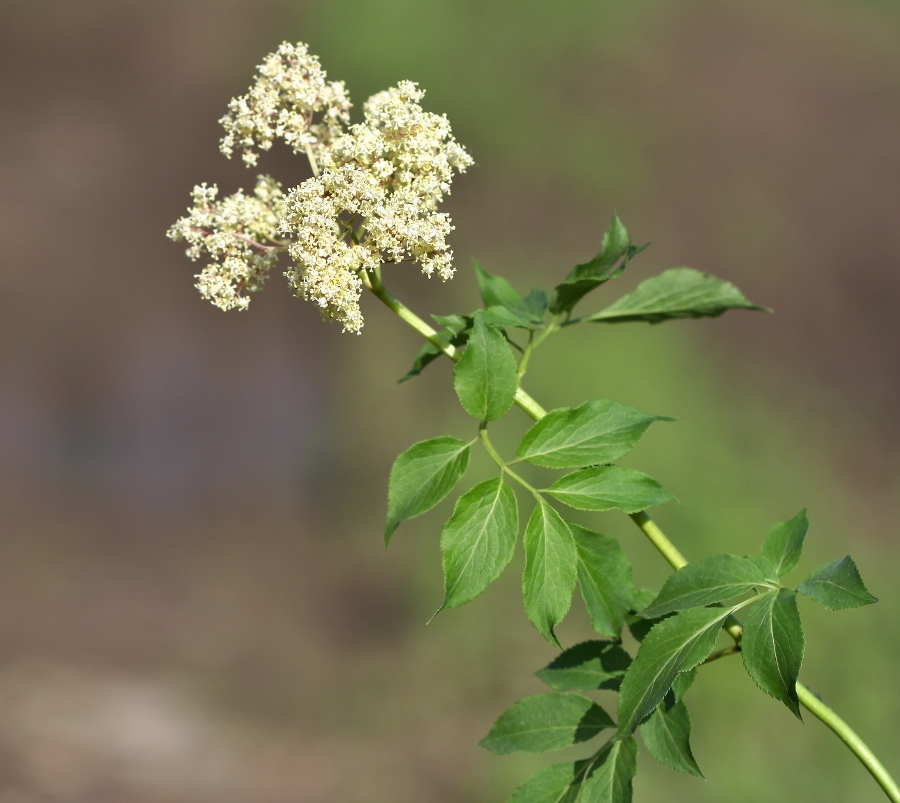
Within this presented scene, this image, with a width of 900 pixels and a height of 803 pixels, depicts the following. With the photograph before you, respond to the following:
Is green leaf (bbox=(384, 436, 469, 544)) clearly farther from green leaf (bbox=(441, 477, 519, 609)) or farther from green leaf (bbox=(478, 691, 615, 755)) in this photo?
green leaf (bbox=(478, 691, 615, 755))

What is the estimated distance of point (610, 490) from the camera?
99cm

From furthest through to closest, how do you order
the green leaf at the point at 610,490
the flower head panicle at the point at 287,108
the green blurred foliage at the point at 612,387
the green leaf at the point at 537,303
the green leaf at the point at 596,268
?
1. the green blurred foliage at the point at 612,387
2. the green leaf at the point at 537,303
3. the green leaf at the point at 596,268
4. the flower head panicle at the point at 287,108
5. the green leaf at the point at 610,490

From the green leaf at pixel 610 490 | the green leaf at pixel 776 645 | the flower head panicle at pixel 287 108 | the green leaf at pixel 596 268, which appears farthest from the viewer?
the green leaf at pixel 596 268

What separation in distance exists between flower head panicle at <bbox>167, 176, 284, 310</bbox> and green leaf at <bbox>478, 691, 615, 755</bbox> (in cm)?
66

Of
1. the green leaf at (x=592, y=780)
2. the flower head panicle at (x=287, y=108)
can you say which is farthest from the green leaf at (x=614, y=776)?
the flower head panicle at (x=287, y=108)

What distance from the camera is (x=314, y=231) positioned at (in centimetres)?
93

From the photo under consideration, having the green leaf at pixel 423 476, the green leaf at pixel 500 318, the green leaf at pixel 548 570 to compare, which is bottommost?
the green leaf at pixel 548 570

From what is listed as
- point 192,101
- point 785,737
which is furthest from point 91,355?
point 785,737

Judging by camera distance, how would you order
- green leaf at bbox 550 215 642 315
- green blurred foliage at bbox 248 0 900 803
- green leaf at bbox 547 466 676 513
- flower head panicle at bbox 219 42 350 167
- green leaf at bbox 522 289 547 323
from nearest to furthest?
green leaf at bbox 547 466 676 513, flower head panicle at bbox 219 42 350 167, green leaf at bbox 550 215 642 315, green leaf at bbox 522 289 547 323, green blurred foliage at bbox 248 0 900 803

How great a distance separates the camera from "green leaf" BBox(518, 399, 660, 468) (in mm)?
1011

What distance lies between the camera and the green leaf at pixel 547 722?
45.7 inches

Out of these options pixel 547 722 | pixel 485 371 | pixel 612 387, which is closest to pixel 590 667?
pixel 547 722

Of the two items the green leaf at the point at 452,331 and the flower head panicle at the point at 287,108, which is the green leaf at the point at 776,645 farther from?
the flower head panicle at the point at 287,108

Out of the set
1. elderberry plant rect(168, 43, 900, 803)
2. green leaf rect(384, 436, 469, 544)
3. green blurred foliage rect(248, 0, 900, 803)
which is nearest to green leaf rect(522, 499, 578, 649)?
elderberry plant rect(168, 43, 900, 803)
